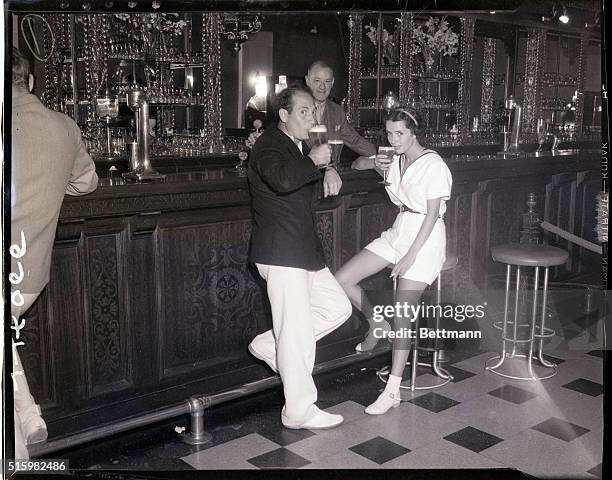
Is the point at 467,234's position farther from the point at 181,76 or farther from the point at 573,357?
the point at 181,76

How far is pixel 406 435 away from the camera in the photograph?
2.59 m

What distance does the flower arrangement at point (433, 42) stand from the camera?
14.3 feet

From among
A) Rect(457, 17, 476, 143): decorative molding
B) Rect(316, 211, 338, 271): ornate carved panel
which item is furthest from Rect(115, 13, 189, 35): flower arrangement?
Rect(457, 17, 476, 143): decorative molding

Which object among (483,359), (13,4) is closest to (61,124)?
(13,4)

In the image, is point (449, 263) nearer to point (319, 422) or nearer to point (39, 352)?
point (319, 422)

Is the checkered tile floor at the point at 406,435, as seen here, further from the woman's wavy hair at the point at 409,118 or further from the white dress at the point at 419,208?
the woman's wavy hair at the point at 409,118

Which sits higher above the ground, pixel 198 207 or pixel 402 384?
pixel 198 207

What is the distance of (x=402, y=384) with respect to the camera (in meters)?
3.05

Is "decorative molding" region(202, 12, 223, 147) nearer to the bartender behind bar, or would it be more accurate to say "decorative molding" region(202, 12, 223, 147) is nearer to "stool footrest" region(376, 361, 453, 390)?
"stool footrest" region(376, 361, 453, 390)

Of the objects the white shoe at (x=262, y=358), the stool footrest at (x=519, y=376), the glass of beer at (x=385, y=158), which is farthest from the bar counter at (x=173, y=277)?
the stool footrest at (x=519, y=376)

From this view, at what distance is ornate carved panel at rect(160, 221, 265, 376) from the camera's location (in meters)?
2.62

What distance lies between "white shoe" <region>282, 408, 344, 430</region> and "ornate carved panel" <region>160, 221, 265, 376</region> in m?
0.43

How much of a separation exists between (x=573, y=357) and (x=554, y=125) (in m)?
1.81

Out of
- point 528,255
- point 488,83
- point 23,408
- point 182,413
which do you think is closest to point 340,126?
point 528,255
